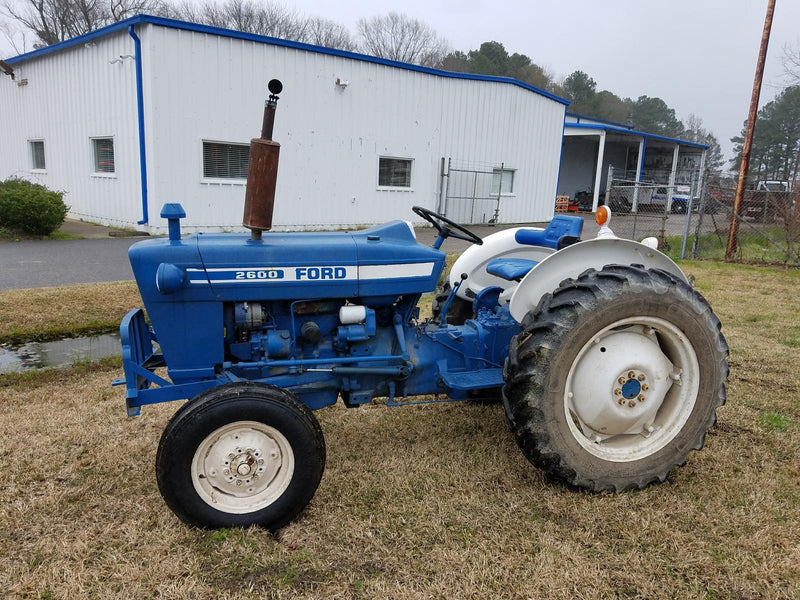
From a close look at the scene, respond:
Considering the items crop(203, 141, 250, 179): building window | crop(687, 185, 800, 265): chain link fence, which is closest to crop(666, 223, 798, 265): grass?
crop(687, 185, 800, 265): chain link fence

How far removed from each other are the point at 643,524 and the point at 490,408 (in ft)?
4.63

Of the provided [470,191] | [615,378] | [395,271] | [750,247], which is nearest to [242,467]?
[395,271]

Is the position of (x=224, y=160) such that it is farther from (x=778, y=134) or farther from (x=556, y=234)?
(x=778, y=134)

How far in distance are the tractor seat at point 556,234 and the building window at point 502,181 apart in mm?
12945

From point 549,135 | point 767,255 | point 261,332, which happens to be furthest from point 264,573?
point 549,135

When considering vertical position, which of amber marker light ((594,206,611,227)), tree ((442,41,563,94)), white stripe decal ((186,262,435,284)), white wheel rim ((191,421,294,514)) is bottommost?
white wheel rim ((191,421,294,514))

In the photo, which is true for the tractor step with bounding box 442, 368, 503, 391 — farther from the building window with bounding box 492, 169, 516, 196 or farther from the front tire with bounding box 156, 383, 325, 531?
the building window with bounding box 492, 169, 516, 196

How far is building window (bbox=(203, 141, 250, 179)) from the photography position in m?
11.3

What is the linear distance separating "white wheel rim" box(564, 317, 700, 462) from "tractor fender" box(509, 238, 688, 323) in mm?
344

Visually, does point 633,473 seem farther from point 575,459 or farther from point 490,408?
point 490,408

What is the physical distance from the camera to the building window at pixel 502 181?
16312mm

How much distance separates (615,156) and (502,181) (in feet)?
52.1

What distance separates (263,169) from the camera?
95.3 inches

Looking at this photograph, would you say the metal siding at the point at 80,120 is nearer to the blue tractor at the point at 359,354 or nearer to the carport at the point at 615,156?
the blue tractor at the point at 359,354
